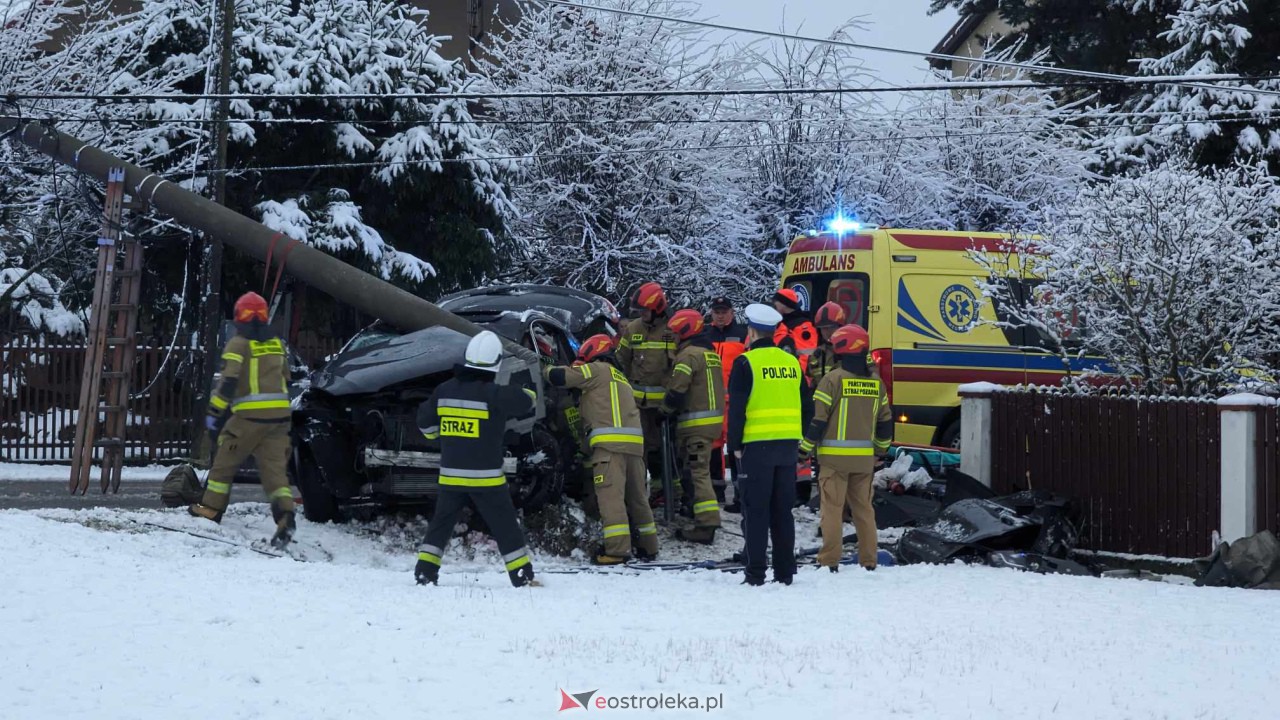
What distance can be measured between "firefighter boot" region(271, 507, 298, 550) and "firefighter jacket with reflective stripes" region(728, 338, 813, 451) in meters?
3.26

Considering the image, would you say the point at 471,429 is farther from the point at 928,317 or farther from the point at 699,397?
the point at 928,317

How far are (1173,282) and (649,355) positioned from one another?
176 inches

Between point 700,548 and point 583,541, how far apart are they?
100 centimetres

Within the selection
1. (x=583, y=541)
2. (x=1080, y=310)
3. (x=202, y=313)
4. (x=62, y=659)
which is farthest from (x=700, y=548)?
(x=202, y=313)

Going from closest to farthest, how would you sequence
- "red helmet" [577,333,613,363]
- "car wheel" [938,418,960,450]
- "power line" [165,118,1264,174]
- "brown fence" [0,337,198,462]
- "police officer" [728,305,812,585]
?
"police officer" [728,305,812,585] < "red helmet" [577,333,613,363] < "car wheel" [938,418,960,450] < "brown fence" [0,337,198,462] < "power line" [165,118,1264,174]

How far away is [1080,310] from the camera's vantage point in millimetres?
12336

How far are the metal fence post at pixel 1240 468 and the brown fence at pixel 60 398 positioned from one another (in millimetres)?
12593

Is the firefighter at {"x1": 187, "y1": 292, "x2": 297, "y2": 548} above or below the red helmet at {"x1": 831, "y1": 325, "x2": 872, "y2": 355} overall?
below

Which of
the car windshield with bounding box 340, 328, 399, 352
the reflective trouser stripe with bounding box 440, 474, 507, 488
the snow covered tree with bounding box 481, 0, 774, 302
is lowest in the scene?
the reflective trouser stripe with bounding box 440, 474, 507, 488

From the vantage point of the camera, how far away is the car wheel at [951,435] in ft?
46.9

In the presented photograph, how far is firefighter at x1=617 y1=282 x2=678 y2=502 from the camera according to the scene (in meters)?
11.5

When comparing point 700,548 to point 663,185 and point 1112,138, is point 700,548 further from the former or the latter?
point 1112,138

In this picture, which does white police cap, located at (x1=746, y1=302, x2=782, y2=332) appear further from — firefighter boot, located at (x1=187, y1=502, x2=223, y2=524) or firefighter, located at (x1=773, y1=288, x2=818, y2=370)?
firefighter boot, located at (x1=187, y1=502, x2=223, y2=524)

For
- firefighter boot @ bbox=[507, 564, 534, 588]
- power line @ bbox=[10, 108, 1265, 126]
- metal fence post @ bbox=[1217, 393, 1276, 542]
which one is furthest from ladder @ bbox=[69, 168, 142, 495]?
metal fence post @ bbox=[1217, 393, 1276, 542]
